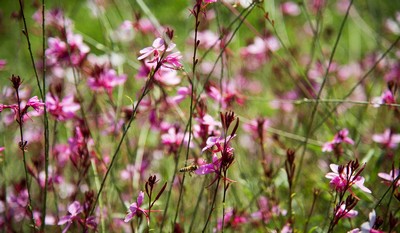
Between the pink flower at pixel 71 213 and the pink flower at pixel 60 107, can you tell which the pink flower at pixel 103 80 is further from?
the pink flower at pixel 71 213

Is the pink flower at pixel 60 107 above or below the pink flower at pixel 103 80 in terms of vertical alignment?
below

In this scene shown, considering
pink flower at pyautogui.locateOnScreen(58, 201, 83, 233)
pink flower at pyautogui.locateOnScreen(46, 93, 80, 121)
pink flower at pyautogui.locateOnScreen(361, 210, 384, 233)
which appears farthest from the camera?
pink flower at pyautogui.locateOnScreen(46, 93, 80, 121)

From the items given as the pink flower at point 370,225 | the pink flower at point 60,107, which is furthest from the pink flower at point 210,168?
the pink flower at point 60,107

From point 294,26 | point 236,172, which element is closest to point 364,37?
point 294,26

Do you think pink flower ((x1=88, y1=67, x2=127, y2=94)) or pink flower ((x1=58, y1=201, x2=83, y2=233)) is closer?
pink flower ((x1=58, y1=201, x2=83, y2=233))

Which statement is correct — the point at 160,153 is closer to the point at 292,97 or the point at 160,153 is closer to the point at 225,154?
the point at 292,97

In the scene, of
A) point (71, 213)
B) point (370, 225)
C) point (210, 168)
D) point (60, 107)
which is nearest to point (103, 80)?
point (60, 107)

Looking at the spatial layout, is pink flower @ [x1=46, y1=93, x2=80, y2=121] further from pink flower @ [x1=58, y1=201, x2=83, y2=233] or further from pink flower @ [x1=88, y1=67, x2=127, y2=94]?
pink flower @ [x1=58, y1=201, x2=83, y2=233]

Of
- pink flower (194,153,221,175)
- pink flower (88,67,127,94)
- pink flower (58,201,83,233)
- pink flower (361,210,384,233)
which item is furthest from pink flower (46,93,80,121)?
pink flower (361,210,384,233)

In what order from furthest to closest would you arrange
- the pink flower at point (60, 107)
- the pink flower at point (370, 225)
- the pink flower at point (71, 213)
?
1. the pink flower at point (60, 107)
2. the pink flower at point (71, 213)
3. the pink flower at point (370, 225)
